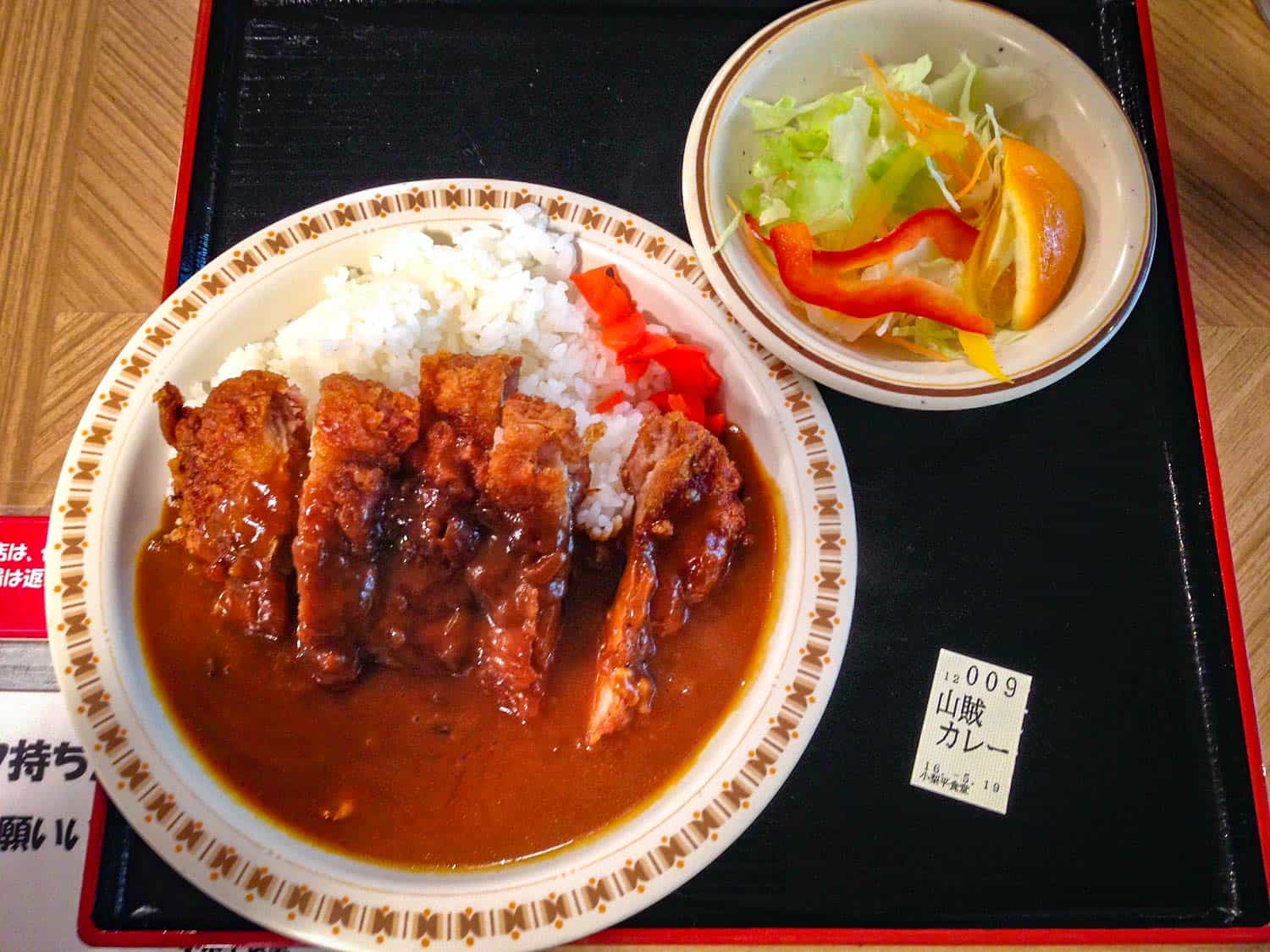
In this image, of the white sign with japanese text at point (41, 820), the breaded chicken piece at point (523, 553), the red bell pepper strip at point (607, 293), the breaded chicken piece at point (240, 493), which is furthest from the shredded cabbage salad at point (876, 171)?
the white sign with japanese text at point (41, 820)

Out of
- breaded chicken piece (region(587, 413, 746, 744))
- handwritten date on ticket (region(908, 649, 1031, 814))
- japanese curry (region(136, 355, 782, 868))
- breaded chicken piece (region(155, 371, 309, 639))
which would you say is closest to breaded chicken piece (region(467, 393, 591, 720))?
japanese curry (region(136, 355, 782, 868))

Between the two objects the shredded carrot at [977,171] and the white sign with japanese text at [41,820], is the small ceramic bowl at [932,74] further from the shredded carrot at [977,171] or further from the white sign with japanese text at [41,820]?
the white sign with japanese text at [41,820]

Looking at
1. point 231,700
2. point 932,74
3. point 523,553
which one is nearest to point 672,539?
point 523,553

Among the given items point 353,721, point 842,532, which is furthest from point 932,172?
point 353,721

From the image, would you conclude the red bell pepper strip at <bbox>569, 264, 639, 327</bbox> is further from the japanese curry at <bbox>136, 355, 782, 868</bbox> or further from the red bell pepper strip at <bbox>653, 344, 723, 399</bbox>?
the japanese curry at <bbox>136, 355, 782, 868</bbox>

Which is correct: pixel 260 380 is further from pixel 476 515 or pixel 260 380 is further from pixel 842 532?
pixel 842 532

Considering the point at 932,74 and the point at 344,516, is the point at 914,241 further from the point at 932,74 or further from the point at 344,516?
the point at 344,516

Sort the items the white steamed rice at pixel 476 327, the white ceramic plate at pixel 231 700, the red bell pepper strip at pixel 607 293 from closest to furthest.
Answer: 1. the white ceramic plate at pixel 231 700
2. the white steamed rice at pixel 476 327
3. the red bell pepper strip at pixel 607 293
